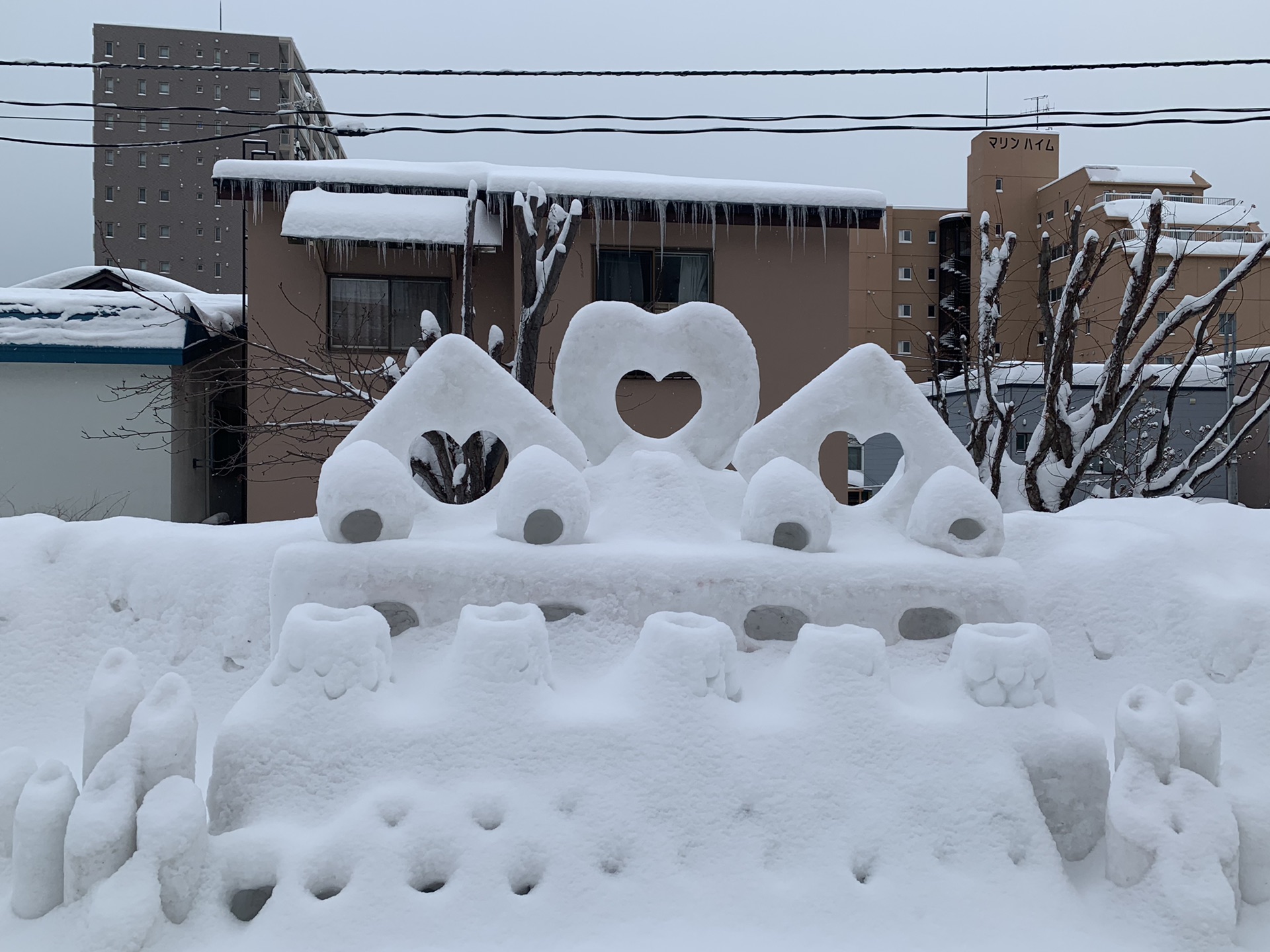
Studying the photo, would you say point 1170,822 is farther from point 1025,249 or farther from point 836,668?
point 1025,249

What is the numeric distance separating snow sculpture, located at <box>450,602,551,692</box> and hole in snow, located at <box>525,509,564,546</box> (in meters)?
0.67

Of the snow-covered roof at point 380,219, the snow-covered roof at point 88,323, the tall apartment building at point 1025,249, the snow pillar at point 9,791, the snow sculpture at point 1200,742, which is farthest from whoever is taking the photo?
the tall apartment building at point 1025,249

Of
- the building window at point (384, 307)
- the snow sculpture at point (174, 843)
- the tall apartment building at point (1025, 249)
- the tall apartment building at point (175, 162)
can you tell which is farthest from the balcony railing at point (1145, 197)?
the tall apartment building at point (175, 162)

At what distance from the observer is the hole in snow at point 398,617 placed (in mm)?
4129

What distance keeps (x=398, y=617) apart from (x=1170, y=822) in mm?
2968

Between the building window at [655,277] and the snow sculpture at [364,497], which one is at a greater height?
the building window at [655,277]

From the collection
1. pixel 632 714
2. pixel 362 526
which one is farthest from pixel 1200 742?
pixel 362 526

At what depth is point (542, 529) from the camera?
4.09 meters

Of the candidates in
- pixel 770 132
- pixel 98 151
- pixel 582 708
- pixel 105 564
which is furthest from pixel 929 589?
pixel 98 151

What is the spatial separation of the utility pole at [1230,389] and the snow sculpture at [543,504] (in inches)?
298

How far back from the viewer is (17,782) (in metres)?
3.02

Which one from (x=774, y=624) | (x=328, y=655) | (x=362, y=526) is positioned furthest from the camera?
(x=774, y=624)

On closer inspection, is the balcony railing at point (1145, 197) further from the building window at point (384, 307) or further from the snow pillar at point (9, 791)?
→ the snow pillar at point (9, 791)

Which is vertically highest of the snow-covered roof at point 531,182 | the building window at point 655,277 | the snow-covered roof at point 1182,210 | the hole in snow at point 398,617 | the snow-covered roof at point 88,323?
the snow-covered roof at point 1182,210
